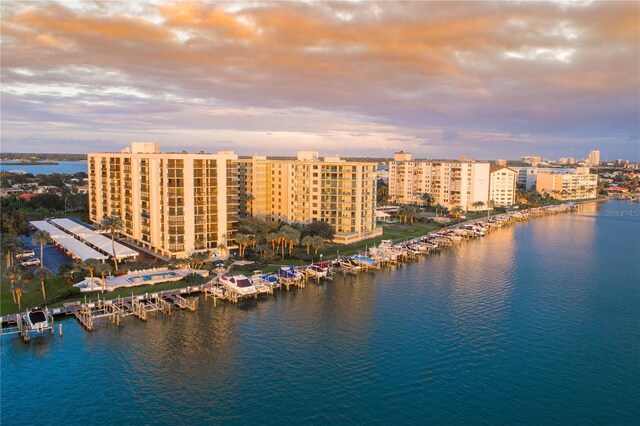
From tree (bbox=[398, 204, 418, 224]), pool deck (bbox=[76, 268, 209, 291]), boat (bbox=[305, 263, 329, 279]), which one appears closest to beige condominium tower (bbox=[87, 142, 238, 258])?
pool deck (bbox=[76, 268, 209, 291])

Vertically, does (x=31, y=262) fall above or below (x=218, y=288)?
above

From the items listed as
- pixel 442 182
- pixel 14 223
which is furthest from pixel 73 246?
pixel 442 182

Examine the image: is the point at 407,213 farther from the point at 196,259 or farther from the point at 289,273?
the point at 196,259

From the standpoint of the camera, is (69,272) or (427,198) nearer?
(69,272)

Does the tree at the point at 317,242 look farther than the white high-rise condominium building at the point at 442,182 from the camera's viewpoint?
No

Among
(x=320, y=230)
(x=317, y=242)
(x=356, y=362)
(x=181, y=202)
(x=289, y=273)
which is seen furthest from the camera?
(x=320, y=230)

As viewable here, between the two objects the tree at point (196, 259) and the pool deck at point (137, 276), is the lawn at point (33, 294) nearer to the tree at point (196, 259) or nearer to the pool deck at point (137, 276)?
the pool deck at point (137, 276)

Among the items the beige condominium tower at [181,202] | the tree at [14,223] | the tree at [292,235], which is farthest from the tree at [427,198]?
the tree at [14,223]

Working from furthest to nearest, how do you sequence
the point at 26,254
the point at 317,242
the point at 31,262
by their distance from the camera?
the point at 317,242 < the point at 26,254 < the point at 31,262
